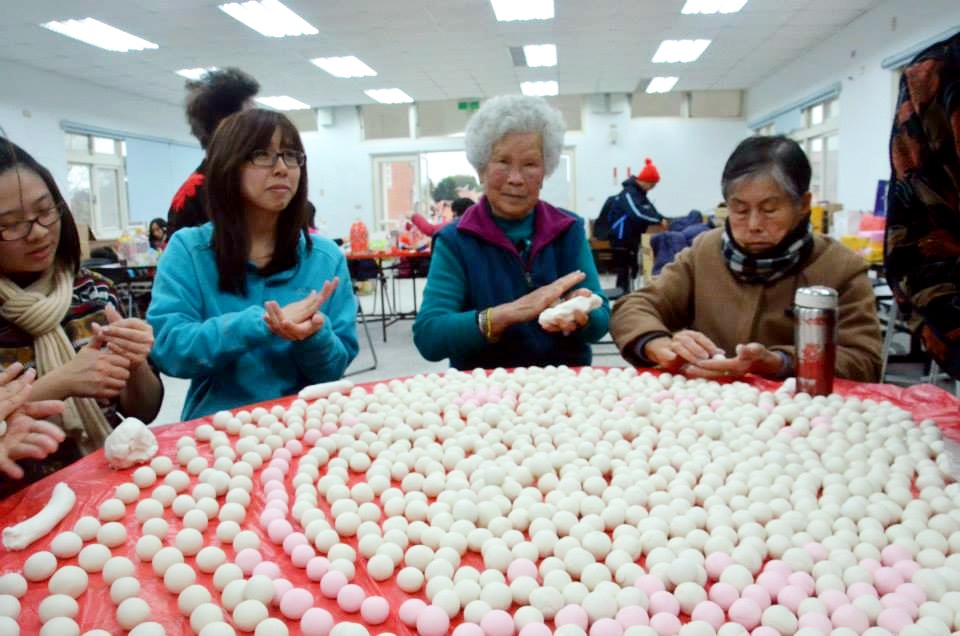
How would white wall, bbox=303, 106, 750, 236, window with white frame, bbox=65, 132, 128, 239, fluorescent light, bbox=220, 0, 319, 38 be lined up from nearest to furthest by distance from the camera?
fluorescent light, bbox=220, 0, 319, 38, window with white frame, bbox=65, 132, 128, 239, white wall, bbox=303, 106, 750, 236

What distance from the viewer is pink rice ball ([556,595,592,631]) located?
27.5 inches

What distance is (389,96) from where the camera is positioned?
12.1 meters

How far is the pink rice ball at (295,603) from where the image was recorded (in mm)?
734

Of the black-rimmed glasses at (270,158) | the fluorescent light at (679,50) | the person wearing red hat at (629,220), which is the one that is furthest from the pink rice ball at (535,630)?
the fluorescent light at (679,50)

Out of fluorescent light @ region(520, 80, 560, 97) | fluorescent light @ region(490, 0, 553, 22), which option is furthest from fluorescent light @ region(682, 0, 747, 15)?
fluorescent light @ region(520, 80, 560, 97)

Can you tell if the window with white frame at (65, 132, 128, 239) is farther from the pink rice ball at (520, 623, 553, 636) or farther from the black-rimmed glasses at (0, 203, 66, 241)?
the pink rice ball at (520, 623, 553, 636)

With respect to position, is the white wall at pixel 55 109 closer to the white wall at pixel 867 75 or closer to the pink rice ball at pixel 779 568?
the pink rice ball at pixel 779 568

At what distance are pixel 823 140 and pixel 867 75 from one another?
2.03 meters

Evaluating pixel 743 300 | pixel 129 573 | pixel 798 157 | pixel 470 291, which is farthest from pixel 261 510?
pixel 798 157

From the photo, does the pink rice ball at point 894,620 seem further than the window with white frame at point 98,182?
No

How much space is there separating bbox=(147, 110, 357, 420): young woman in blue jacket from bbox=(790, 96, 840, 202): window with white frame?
8800 mm

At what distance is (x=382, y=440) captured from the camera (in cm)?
122

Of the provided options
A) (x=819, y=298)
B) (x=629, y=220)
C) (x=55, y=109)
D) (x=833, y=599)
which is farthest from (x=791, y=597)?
(x=55, y=109)

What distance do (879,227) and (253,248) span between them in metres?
4.52
